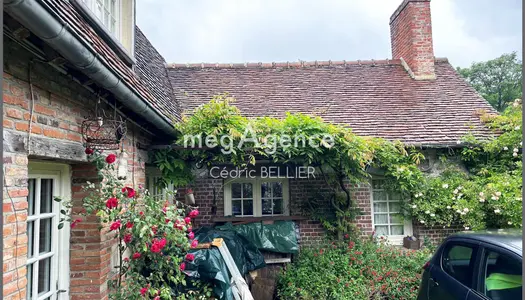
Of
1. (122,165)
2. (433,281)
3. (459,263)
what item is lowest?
(433,281)

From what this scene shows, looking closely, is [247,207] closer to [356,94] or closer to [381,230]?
[381,230]

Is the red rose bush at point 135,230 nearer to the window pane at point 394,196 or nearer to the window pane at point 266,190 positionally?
the window pane at point 266,190

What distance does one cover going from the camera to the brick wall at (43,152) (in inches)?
74.2

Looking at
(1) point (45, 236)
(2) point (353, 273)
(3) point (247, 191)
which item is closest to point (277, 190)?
(3) point (247, 191)

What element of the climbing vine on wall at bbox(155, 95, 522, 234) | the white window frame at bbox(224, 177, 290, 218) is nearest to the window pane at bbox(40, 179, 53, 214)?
the climbing vine on wall at bbox(155, 95, 522, 234)

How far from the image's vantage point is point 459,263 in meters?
3.48

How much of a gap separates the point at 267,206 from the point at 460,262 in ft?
13.3

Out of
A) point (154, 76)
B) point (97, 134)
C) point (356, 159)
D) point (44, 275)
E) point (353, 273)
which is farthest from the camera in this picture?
point (154, 76)

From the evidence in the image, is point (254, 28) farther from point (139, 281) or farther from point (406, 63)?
point (139, 281)

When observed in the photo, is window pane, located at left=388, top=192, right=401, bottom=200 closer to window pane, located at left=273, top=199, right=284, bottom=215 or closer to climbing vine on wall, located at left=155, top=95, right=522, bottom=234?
climbing vine on wall, located at left=155, top=95, right=522, bottom=234

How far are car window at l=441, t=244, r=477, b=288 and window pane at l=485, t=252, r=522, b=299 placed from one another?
0.20 m

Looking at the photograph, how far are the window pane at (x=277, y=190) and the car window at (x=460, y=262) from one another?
365cm

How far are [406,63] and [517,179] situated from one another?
4937mm

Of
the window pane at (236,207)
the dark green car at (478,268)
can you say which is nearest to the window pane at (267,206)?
the window pane at (236,207)
